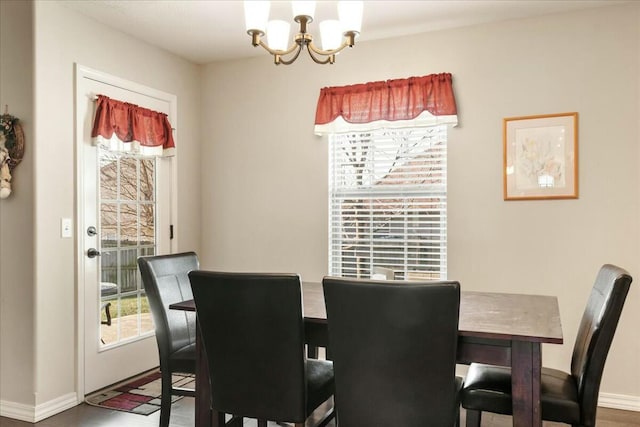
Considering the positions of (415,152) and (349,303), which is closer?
(349,303)

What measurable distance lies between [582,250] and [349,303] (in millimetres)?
2115

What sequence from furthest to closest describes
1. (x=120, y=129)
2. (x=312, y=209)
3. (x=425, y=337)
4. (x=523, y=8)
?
(x=312, y=209) < (x=120, y=129) < (x=523, y=8) < (x=425, y=337)

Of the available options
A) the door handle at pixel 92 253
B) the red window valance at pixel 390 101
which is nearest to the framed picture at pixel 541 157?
the red window valance at pixel 390 101

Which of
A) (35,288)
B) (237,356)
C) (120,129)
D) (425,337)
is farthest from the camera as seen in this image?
(120,129)

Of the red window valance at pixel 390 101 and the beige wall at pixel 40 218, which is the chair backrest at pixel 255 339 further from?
the red window valance at pixel 390 101

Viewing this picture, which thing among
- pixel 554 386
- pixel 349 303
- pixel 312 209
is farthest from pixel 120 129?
pixel 554 386

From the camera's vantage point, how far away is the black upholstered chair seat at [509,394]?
197 centimetres

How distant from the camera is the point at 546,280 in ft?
10.9

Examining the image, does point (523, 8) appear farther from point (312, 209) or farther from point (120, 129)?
point (120, 129)

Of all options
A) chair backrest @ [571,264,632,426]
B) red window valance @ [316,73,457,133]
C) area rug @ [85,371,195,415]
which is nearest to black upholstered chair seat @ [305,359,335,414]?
chair backrest @ [571,264,632,426]

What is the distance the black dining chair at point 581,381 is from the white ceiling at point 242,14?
1.82 meters

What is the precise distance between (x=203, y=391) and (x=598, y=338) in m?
1.62

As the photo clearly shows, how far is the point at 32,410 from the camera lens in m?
2.95

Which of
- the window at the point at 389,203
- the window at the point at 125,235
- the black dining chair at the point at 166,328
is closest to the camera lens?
the black dining chair at the point at 166,328
